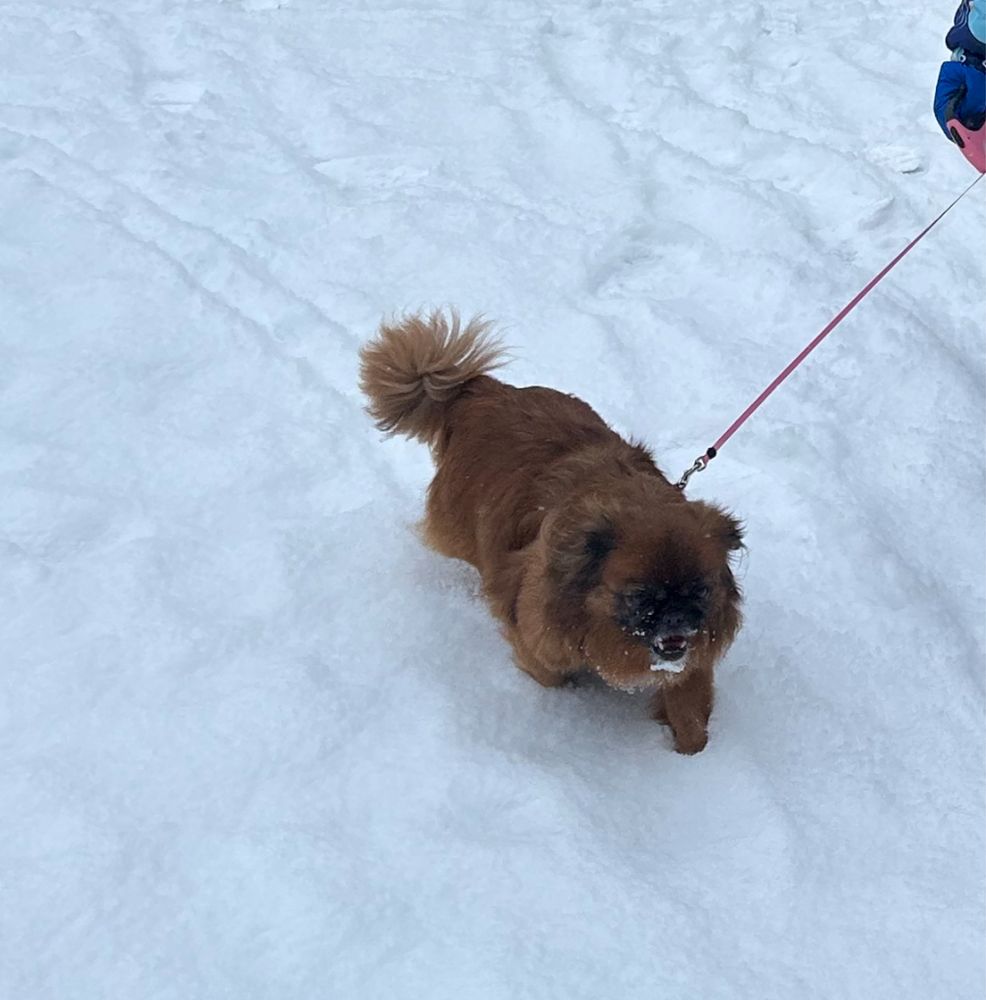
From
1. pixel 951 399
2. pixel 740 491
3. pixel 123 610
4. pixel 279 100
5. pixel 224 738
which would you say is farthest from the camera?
pixel 279 100

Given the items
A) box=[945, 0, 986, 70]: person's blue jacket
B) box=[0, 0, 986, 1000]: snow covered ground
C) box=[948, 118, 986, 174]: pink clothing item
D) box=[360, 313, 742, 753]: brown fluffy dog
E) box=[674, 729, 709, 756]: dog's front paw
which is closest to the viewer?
→ box=[0, 0, 986, 1000]: snow covered ground

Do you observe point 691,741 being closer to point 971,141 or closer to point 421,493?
point 421,493

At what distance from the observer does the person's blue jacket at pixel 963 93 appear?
460 cm

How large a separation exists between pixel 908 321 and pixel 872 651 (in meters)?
1.62

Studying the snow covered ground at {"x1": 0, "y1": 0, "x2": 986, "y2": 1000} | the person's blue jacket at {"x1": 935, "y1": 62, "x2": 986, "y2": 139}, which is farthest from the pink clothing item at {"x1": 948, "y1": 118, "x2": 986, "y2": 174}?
the snow covered ground at {"x1": 0, "y1": 0, "x2": 986, "y2": 1000}

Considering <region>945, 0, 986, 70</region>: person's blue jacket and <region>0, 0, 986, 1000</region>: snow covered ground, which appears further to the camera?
<region>945, 0, 986, 70</region>: person's blue jacket

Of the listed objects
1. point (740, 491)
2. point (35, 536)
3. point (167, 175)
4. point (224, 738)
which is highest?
point (740, 491)

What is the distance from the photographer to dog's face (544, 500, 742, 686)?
246 centimetres

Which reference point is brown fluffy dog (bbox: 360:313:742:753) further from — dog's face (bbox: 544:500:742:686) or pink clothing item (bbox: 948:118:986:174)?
pink clothing item (bbox: 948:118:986:174)

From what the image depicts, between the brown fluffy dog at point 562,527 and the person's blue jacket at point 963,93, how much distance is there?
99.1 inches

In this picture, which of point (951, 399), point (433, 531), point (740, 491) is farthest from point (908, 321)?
point (433, 531)

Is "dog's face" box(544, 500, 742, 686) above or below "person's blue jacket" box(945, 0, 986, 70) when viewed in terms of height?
below

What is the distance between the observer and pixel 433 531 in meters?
3.37

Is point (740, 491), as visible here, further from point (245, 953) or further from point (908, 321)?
point (245, 953)
